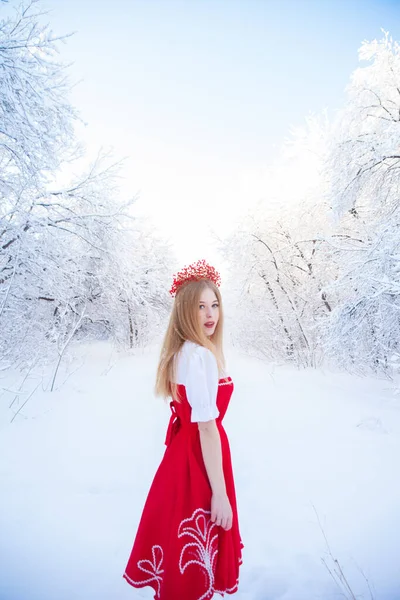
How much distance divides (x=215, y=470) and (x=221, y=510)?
0.20 m

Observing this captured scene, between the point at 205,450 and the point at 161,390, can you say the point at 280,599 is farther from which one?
the point at 161,390

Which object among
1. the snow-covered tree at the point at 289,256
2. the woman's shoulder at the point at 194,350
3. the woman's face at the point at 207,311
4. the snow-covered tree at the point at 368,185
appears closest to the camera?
the woman's shoulder at the point at 194,350

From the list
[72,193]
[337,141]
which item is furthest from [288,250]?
[72,193]

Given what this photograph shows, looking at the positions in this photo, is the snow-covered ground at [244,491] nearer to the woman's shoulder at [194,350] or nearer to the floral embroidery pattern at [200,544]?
the floral embroidery pattern at [200,544]

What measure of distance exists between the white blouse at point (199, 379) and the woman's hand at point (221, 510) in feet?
1.32

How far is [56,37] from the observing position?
3.46m

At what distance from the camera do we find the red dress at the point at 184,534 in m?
1.27

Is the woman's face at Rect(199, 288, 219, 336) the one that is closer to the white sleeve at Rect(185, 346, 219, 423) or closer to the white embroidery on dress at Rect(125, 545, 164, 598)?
the white sleeve at Rect(185, 346, 219, 423)

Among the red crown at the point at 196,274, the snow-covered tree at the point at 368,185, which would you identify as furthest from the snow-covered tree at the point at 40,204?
the snow-covered tree at the point at 368,185

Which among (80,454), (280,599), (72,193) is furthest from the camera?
(72,193)

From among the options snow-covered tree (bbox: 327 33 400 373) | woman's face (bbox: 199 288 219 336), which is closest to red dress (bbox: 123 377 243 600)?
woman's face (bbox: 199 288 219 336)

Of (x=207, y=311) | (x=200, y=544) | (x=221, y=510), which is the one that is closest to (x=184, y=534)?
(x=200, y=544)

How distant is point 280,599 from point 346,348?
385 centimetres

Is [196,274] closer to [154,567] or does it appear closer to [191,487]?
[191,487]
